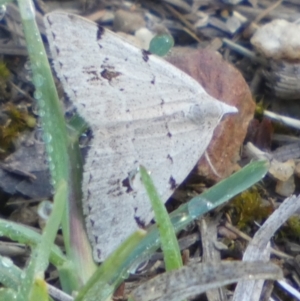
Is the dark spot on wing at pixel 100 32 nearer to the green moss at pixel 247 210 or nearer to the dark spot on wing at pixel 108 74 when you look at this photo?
the dark spot on wing at pixel 108 74

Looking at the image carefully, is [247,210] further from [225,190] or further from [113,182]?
[113,182]

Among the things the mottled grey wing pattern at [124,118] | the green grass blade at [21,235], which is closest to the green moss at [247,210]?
the mottled grey wing pattern at [124,118]

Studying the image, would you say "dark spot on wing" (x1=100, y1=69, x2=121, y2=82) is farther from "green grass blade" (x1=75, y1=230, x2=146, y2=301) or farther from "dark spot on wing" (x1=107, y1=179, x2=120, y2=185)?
"green grass blade" (x1=75, y1=230, x2=146, y2=301)

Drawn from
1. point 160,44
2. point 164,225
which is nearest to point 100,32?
point 160,44

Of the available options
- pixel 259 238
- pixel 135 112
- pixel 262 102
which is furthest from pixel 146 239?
pixel 262 102

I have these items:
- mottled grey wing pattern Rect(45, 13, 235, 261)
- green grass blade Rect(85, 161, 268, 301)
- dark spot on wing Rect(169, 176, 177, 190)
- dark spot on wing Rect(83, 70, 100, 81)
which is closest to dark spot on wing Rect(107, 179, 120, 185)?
mottled grey wing pattern Rect(45, 13, 235, 261)

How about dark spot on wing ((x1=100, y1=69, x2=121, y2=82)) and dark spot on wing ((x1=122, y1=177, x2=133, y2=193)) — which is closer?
dark spot on wing ((x1=122, y1=177, x2=133, y2=193))
